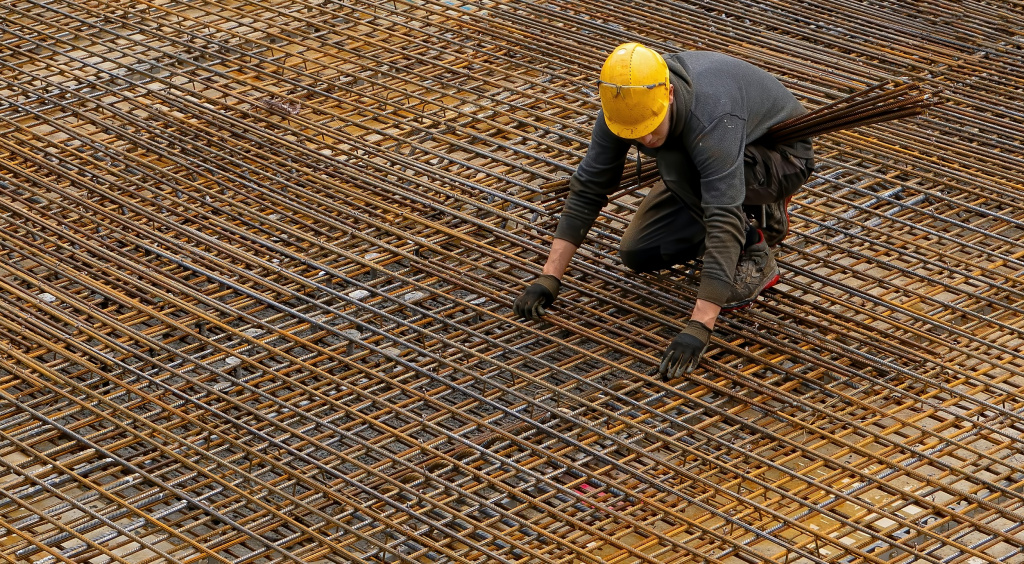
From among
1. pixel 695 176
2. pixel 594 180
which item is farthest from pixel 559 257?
pixel 695 176

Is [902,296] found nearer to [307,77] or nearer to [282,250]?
[282,250]

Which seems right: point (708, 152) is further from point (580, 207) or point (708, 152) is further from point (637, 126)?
point (580, 207)

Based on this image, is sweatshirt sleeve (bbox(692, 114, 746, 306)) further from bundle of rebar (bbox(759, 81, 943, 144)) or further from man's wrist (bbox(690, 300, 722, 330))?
bundle of rebar (bbox(759, 81, 943, 144))

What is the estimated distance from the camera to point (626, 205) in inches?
179

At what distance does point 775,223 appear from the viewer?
13.2 feet

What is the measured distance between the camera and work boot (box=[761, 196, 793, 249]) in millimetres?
3975

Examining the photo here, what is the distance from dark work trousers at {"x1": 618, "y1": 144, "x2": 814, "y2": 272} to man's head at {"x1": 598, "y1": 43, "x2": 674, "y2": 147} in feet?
1.00

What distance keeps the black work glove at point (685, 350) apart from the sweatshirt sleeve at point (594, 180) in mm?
480

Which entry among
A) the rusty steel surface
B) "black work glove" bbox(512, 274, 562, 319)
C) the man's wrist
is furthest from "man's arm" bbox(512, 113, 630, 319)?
the man's wrist

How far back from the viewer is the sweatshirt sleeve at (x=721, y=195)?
349 centimetres

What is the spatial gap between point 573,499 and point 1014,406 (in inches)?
58.5

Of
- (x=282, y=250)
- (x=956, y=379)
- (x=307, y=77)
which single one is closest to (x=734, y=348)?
(x=956, y=379)

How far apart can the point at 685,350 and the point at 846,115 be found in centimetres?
95

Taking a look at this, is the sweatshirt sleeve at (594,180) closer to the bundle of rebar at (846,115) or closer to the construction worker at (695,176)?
the construction worker at (695,176)
